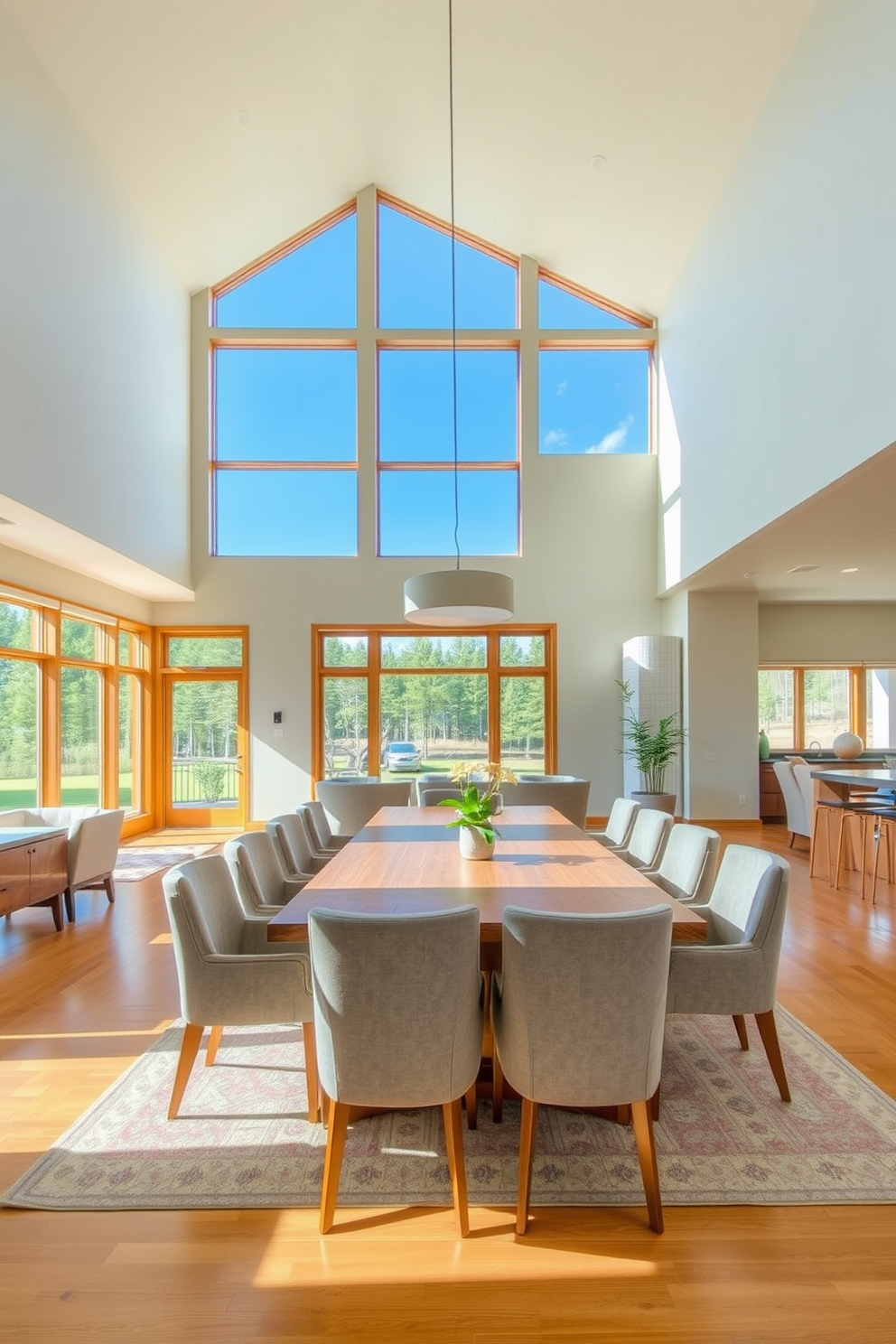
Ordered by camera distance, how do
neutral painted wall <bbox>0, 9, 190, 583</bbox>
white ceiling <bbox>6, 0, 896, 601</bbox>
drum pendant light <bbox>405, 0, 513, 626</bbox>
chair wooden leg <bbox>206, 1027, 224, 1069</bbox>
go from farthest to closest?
white ceiling <bbox>6, 0, 896, 601</bbox> → neutral painted wall <bbox>0, 9, 190, 583</bbox> → drum pendant light <bbox>405, 0, 513, 626</bbox> → chair wooden leg <bbox>206, 1027, 224, 1069</bbox>

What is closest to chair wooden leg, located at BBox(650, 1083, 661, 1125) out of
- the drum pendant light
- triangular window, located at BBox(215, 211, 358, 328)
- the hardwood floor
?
the hardwood floor

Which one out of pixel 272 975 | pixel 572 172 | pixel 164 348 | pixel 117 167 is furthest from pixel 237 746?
pixel 572 172

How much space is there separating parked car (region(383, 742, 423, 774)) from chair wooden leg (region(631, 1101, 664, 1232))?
680cm

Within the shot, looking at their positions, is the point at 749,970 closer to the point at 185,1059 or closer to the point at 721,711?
the point at 185,1059

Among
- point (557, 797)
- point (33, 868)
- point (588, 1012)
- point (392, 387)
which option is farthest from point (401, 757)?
point (588, 1012)

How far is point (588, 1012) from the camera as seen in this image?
1.82 meters

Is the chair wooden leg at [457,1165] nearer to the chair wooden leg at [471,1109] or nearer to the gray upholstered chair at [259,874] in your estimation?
the chair wooden leg at [471,1109]

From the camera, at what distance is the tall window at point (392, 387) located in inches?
337

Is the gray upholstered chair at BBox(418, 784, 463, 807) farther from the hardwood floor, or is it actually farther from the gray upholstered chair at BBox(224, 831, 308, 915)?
the hardwood floor

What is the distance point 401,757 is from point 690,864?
5874mm

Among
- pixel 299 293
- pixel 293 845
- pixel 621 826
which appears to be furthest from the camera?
pixel 299 293

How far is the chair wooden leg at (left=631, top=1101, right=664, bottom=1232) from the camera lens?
1.88m

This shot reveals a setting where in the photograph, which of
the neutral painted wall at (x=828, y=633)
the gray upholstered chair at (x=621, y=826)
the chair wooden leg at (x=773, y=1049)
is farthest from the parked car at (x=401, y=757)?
the chair wooden leg at (x=773, y=1049)

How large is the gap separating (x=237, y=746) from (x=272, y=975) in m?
6.48
